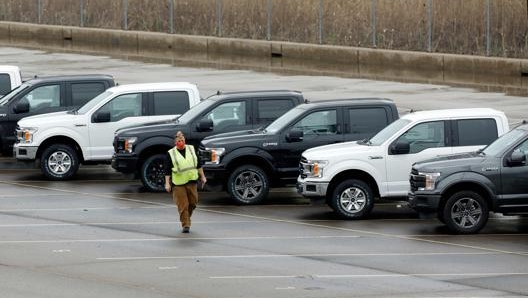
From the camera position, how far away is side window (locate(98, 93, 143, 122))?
28.1 meters

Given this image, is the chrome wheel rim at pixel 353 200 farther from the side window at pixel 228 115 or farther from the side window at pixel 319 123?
the side window at pixel 228 115

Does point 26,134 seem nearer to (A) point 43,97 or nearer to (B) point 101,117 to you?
(B) point 101,117

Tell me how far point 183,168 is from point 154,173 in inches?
172

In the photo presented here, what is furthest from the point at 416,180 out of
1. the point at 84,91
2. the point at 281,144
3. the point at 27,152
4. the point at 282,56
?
the point at 282,56

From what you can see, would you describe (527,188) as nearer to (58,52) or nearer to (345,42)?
(345,42)

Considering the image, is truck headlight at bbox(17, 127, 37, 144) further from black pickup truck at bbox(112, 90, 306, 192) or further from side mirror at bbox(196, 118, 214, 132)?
side mirror at bbox(196, 118, 214, 132)

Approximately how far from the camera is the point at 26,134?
27922 mm

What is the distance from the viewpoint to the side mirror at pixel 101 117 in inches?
1102

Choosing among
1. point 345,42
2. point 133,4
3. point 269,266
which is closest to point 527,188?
point 269,266

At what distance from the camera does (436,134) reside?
78.5ft

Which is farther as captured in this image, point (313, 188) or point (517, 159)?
point (313, 188)

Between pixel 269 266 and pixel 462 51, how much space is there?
24733mm

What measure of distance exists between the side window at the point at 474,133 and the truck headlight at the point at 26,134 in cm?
861

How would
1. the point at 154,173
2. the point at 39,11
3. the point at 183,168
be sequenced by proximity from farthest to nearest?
the point at 39,11, the point at 154,173, the point at 183,168
